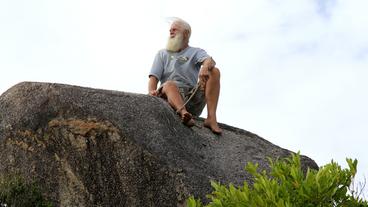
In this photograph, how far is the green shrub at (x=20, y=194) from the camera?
8.36 meters

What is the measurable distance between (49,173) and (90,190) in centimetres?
67

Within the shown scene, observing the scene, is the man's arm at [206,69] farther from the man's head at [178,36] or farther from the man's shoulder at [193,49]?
the man's head at [178,36]

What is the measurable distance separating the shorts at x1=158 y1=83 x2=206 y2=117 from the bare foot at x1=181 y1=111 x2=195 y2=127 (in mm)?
647

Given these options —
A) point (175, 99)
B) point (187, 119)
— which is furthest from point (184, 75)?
point (187, 119)

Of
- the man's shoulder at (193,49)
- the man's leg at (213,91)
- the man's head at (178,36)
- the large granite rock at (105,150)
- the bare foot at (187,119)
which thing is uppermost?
the man's head at (178,36)

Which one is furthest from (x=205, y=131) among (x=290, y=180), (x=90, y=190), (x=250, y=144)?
(x=290, y=180)

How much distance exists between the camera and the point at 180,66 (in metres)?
9.73

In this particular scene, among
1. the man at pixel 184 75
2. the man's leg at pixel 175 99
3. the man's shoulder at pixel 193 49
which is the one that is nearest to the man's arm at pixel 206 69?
the man at pixel 184 75

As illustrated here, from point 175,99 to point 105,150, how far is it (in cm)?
140

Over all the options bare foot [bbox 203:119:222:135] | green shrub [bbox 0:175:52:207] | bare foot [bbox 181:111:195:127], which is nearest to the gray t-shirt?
bare foot [bbox 203:119:222:135]

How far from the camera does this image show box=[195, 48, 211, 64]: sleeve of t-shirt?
960 cm

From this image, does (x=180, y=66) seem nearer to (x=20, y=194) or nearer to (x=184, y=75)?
(x=184, y=75)

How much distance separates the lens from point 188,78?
9.67m

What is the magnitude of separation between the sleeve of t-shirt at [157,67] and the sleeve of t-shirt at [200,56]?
0.53m
